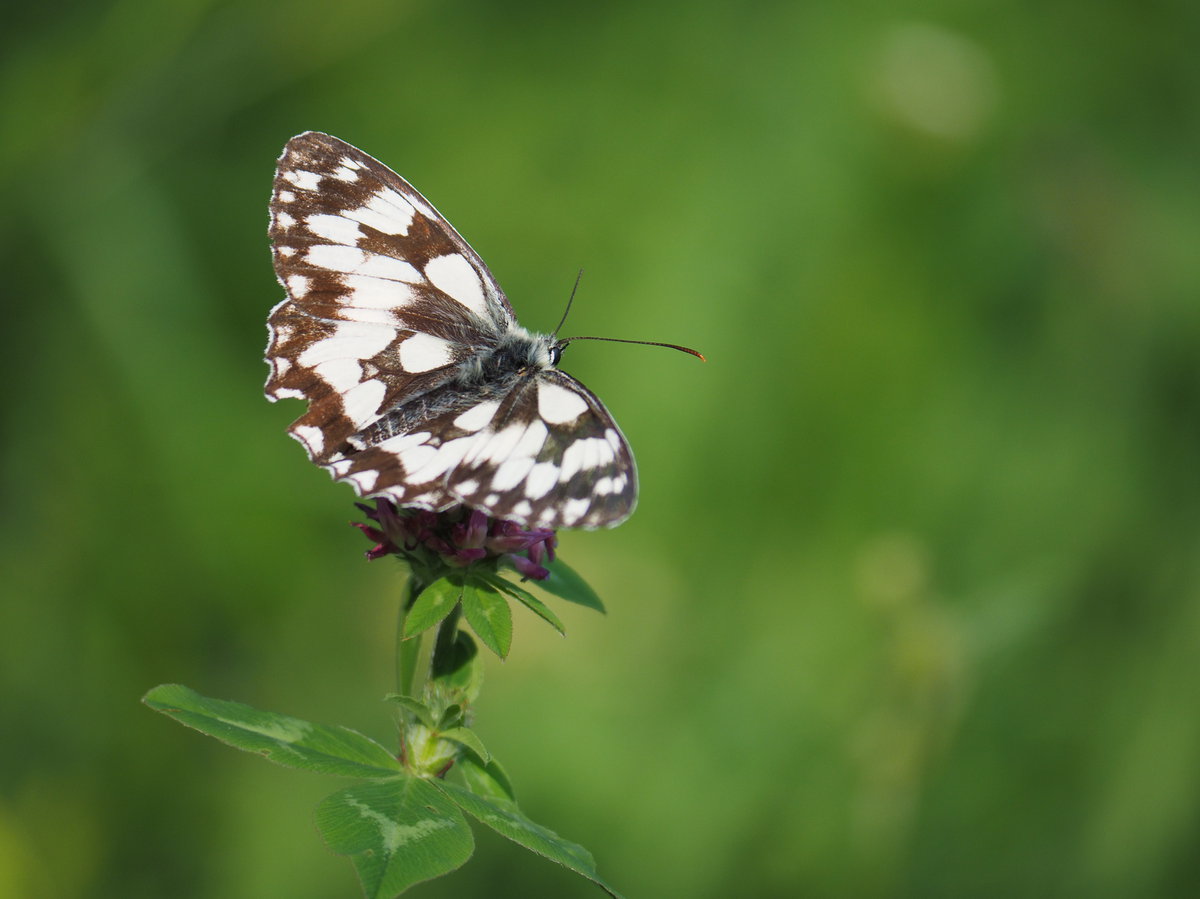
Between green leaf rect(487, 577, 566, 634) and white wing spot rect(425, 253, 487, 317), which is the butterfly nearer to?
white wing spot rect(425, 253, 487, 317)

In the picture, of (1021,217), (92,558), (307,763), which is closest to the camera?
(307,763)

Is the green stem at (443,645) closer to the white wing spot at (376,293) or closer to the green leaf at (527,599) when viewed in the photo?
the green leaf at (527,599)

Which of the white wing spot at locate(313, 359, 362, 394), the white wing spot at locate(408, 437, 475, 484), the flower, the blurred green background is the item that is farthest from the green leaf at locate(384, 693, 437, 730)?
the blurred green background

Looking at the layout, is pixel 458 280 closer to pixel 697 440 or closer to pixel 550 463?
pixel 550 463

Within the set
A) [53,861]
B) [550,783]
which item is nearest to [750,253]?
[550,783]

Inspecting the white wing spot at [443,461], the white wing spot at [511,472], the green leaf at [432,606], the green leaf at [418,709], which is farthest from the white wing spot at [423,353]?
the green leaf at [418,709]

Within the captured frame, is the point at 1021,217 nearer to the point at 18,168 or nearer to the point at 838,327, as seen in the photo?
the point at 838,327
